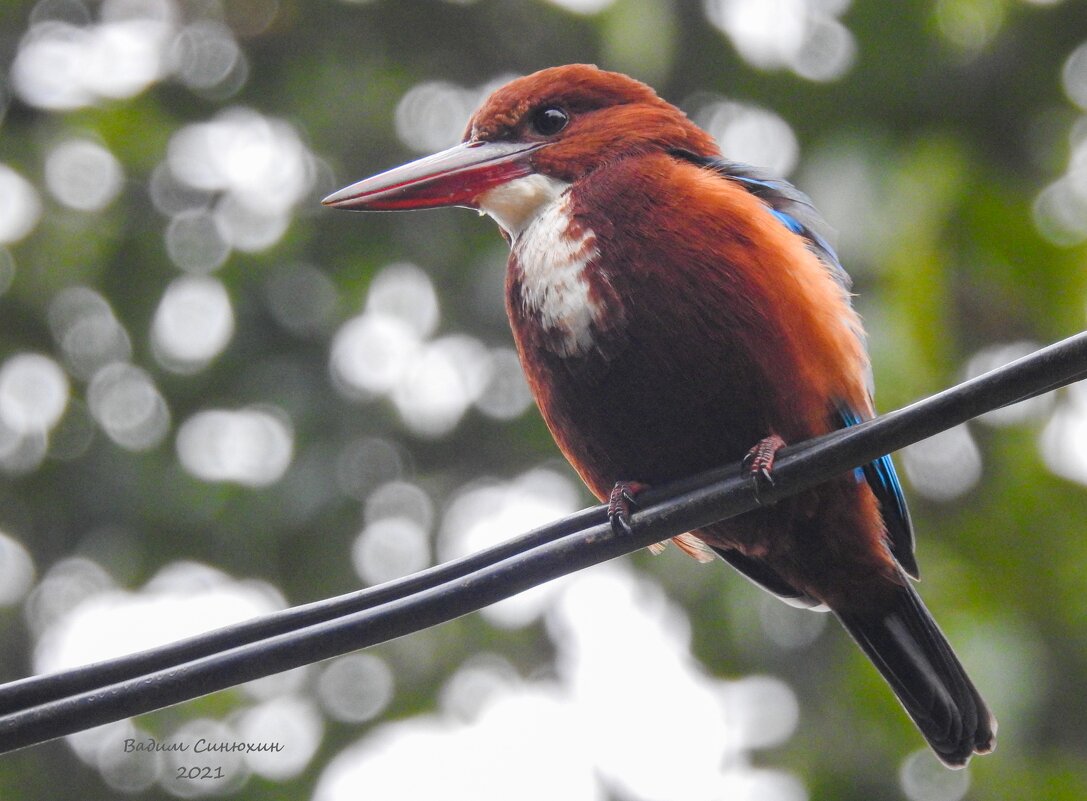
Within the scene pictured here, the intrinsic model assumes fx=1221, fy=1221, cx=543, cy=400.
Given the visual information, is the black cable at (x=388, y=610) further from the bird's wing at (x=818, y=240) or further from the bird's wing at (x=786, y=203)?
the bird's wing at (x=786, y=203)

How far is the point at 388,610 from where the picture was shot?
1.54m

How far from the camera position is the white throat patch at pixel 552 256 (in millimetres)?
2203

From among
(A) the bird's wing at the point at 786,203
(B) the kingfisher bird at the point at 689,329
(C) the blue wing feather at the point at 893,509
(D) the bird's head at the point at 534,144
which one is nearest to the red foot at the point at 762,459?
(B) the kingfisher bird at the point at 689,329

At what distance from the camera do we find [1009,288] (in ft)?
12.2

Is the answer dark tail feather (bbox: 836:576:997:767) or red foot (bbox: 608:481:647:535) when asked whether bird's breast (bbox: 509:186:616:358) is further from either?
dark tail feather (bbox: 836:576:997:767)

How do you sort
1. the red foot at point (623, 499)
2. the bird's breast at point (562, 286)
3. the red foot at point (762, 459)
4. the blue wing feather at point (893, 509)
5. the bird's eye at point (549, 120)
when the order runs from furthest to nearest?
the bird's eye at point (549, 120) → the blue wing feather at point (893, 509) → the bird's breast at point (562, 286) → the red foot at point (623, 499) → the red foot at point (762, 459)

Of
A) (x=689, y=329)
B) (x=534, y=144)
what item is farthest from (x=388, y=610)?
(x=534, y=144)

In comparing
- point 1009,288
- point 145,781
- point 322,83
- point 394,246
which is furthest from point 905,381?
point 145,781

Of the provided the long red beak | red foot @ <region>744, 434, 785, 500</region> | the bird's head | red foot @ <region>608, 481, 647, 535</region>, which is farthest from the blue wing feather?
the long red beak

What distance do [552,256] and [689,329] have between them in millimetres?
317

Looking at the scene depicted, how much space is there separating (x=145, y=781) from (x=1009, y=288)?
13.1 ft

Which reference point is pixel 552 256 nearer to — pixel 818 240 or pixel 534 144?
pixel 534 144

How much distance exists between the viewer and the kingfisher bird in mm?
2156

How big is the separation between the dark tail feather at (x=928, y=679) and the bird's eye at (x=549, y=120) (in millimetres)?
1198
